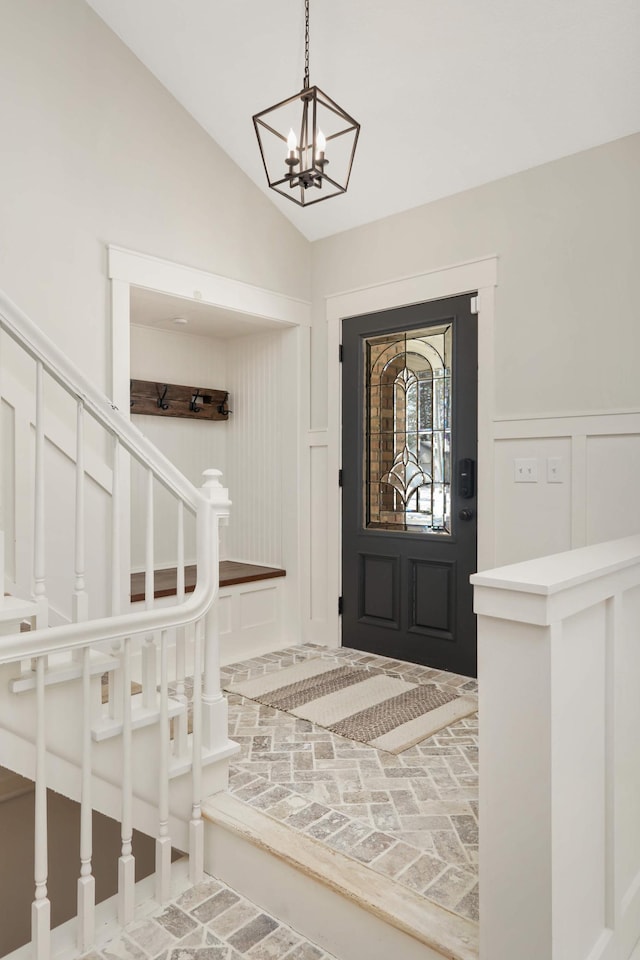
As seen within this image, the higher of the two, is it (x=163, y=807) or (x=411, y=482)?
(x=411, y=482)

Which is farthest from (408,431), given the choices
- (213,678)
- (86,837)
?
(86,837)

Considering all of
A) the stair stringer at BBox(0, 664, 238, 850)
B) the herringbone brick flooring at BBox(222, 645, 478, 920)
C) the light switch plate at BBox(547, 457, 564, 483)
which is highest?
the light switch plate at BBox(547, 457, 564, 483)

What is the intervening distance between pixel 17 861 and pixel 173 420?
2.52m

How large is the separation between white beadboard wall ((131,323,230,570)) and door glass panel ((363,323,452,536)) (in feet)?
4.01

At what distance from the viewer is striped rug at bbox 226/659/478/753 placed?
265 cm

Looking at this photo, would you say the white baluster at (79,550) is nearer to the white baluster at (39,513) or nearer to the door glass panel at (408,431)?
the white baluster at (39,513)

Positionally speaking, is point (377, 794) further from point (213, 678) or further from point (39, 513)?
point (39, 513)

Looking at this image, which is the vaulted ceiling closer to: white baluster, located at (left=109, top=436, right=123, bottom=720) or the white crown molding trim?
the white crown molding trim

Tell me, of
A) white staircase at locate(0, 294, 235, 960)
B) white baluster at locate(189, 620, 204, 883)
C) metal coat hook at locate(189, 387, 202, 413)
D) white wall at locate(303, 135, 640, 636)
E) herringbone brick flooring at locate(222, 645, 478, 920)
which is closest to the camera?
white staircase at locate(0, 294, 235, 960)

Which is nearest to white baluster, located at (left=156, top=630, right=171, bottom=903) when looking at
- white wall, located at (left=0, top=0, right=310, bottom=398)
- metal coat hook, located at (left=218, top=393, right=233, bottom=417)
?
white wall, located at (left=0, top=0, right=310, bottom=398)

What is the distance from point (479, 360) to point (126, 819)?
2503mm

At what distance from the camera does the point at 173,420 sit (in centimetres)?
428

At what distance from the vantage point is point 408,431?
3564 mm

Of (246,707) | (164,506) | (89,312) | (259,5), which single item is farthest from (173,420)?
(259,5)
